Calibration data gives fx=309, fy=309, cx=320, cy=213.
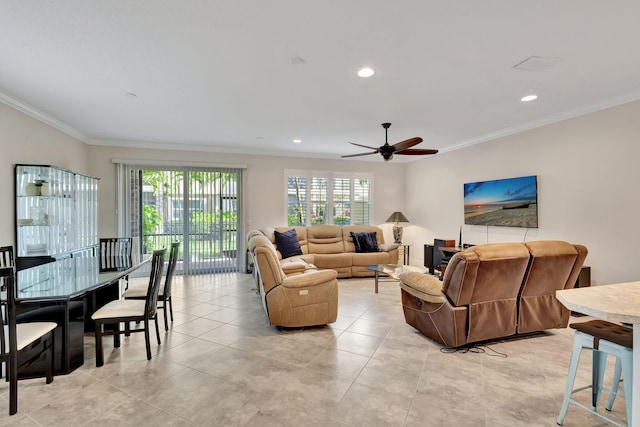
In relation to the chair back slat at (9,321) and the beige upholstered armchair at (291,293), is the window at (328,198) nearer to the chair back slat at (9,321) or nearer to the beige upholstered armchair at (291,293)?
the beige upholstered armchair at (291,293)

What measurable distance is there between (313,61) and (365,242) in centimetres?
449

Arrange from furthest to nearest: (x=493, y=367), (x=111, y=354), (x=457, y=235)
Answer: (x=457, y=235), (x=111, y=354), (x=493, y=367)

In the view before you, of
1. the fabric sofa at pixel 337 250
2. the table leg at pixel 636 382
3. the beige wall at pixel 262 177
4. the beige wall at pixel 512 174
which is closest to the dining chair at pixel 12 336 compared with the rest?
the beige wall at pixel 512 174

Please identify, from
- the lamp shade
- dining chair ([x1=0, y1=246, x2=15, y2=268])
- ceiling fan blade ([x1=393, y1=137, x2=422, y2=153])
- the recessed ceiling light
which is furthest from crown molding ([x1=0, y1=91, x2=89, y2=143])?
the lamp shade

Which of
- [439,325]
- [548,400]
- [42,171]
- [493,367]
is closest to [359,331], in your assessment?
[439,325]

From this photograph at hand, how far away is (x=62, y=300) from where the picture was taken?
2.31 m

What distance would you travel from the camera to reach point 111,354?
114 inches

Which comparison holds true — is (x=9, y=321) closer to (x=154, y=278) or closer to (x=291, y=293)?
(x=154, y=278)

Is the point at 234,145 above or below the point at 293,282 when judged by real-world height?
above

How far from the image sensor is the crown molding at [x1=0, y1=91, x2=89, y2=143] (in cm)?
366

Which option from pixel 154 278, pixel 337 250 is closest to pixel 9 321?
pixel 154 278

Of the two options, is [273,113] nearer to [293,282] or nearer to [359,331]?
[293,282]

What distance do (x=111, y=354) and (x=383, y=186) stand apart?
6.54 metres

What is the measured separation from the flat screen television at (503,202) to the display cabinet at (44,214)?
6.60 metres
